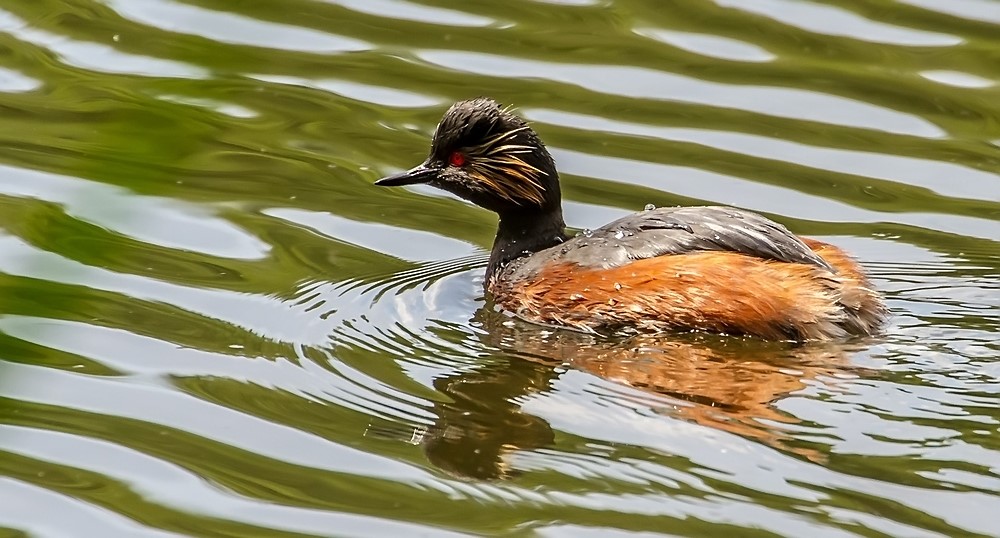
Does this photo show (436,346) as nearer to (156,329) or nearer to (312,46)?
(156,329)

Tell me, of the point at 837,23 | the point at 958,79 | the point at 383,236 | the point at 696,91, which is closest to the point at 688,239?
the point at 383,236

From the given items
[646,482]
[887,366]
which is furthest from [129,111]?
[887,366]

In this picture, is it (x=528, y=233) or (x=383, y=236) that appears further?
(x=383, y=236)

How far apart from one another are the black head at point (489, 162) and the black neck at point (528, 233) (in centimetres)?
4

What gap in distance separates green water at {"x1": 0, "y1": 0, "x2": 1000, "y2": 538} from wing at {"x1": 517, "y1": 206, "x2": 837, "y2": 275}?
440 millimetres

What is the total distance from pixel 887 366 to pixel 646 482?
1.60 metres

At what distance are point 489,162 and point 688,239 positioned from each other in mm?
1332

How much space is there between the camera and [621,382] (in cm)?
598

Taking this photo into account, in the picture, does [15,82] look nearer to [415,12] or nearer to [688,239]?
[415,12]

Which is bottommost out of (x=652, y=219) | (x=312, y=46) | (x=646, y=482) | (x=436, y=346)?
(x=646, y=482)

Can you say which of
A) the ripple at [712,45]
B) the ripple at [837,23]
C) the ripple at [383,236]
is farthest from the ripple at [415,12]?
the ripple at [383,236]

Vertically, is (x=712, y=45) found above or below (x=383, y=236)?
above

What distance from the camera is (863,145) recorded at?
910cm

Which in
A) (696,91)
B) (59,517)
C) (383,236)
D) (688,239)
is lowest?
(59,517)
